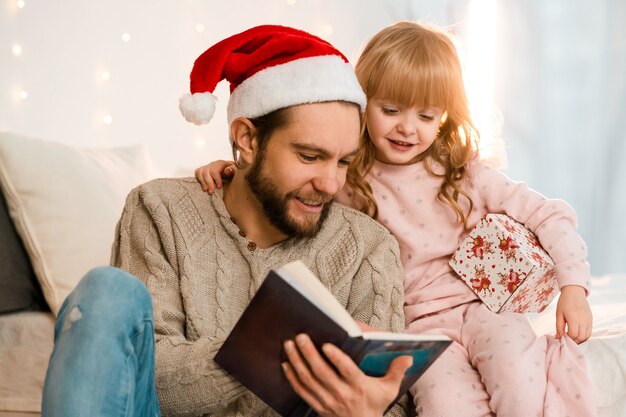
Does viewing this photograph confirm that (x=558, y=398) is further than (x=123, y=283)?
Yes

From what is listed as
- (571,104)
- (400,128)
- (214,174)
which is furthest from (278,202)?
(571,104)

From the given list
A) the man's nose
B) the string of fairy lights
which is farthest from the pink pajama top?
the string of fairy lights

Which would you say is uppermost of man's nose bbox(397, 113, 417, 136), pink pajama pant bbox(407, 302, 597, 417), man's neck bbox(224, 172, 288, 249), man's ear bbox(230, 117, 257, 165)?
man's ear bbox(230, 117, 257, 165)

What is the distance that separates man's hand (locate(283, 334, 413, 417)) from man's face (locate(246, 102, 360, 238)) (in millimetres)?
410

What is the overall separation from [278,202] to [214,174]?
200mm

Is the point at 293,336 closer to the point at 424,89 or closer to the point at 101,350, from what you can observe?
the point at 101,350

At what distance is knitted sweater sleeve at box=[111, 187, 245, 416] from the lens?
1.20m

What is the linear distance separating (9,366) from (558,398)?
3.72 ft

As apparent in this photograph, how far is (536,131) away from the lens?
3045 mm

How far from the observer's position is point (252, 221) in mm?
1500

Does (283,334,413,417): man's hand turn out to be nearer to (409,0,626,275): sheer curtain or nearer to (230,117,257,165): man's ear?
(230,117,257,165): man's ear

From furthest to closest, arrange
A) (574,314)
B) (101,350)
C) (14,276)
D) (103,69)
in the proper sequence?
1. (103,69)
2. (14,276)
3. (574,314)
4. (101,350)

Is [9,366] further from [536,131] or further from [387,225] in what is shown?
[536,131]

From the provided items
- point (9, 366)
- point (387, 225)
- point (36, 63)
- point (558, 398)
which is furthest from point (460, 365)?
point (36, 63)
